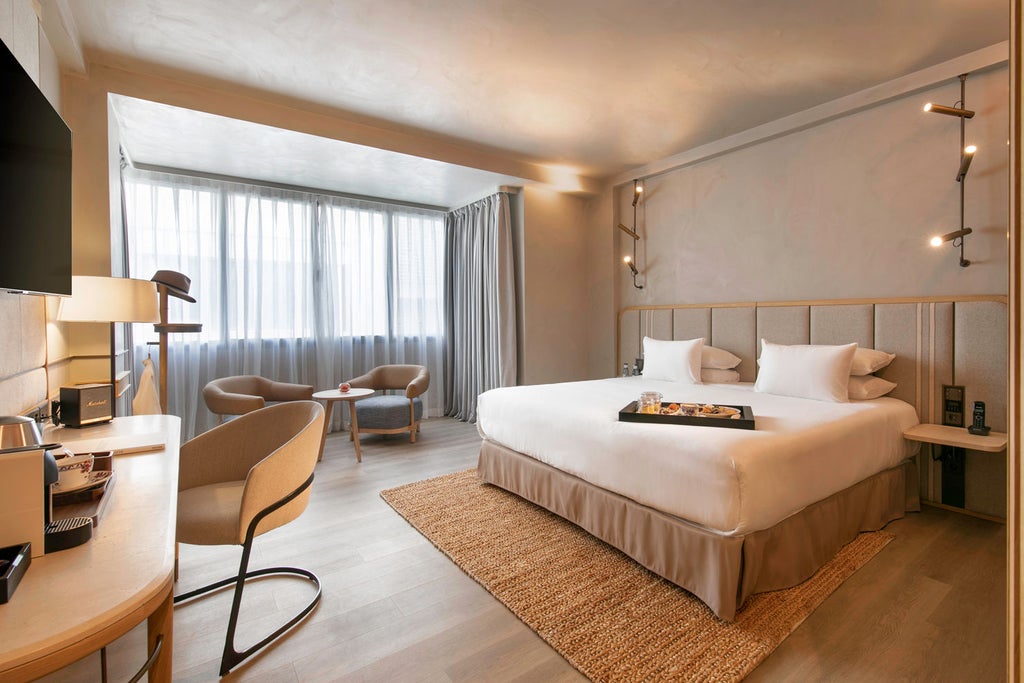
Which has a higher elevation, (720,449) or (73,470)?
(73,470)

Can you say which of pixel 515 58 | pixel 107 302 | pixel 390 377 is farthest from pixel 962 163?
pixel 390 377

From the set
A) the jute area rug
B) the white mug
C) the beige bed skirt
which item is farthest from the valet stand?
the beige bed skirt

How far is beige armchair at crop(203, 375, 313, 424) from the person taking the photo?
3922 mm

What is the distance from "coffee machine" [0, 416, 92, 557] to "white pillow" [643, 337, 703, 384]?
363cm

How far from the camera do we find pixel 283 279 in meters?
4.90

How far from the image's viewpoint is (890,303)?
10.2 feet

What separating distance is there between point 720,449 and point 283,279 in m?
4.55

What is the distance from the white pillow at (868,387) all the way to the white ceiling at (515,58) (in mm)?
1936

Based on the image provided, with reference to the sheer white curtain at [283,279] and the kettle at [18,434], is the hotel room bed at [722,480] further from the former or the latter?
the sheer white curtain at [283,279]

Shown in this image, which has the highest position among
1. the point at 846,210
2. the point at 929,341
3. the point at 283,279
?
the point at 846,210

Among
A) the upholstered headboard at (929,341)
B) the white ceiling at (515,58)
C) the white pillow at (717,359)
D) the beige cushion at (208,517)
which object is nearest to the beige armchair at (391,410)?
the white ceiling at (515,58)

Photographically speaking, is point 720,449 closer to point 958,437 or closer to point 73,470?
point 958,437

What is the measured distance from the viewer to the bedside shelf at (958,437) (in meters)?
2.43

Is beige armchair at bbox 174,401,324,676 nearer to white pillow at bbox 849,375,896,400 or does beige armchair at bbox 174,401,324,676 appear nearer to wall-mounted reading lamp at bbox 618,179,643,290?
white pillow at bbox 849,375,896,400
